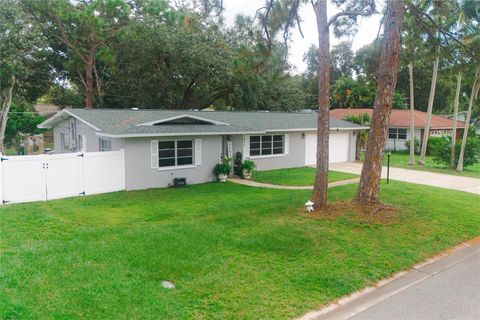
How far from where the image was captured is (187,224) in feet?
29.1

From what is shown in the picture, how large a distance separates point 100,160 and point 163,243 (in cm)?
667

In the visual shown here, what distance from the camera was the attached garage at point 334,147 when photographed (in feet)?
72.2

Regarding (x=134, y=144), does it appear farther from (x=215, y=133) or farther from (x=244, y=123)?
(x=244, y=123)

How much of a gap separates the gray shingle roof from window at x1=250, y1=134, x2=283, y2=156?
576mm

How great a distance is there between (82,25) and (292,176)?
1935cm

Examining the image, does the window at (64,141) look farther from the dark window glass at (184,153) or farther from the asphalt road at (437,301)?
the asphalt road at (437,301)

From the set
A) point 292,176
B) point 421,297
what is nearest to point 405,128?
point 292,176

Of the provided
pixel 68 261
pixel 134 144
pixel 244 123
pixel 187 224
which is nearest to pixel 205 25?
pixel 244 123

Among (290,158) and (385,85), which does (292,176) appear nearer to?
(290,158)

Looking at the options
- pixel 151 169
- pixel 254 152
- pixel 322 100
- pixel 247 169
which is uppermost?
pixel 322 100

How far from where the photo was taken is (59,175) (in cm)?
1204

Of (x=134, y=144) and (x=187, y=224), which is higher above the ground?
(x=134, y=144)

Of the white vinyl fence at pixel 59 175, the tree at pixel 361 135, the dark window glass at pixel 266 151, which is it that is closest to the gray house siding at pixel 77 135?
the white vinyl fence at pixel 59 175

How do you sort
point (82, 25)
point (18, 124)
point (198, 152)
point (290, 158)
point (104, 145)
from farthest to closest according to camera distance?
point (18, 124), point (82, 25), point (290, 158), point (198, 152), point (104, 145)
